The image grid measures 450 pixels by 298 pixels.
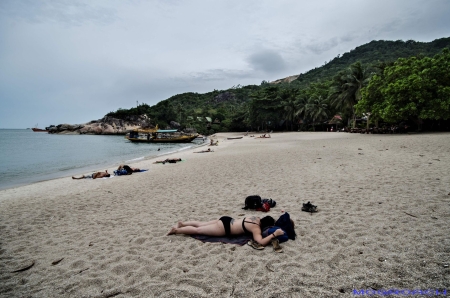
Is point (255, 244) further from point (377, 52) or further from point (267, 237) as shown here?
point (377, 52)

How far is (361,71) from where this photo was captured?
114 ft


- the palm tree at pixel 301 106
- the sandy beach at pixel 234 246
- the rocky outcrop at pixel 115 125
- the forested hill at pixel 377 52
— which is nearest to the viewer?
the sandy beach at pixel 234 246

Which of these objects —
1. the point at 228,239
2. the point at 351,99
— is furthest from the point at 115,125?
the point at 228,239

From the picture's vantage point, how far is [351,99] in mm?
36625

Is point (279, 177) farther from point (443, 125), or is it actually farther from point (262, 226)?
point (443, 125)

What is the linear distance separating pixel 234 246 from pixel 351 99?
39718mm

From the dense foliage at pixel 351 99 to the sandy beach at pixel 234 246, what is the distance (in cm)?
1939

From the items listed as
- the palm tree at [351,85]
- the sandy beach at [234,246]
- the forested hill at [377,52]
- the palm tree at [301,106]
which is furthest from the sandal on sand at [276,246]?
the forested hill at [377,52]

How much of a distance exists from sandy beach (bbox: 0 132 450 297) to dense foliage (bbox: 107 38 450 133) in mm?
19394

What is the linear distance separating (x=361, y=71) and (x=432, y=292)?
131 feet

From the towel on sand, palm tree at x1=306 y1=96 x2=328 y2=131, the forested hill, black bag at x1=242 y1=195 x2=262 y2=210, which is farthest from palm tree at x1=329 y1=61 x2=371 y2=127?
the forested hill

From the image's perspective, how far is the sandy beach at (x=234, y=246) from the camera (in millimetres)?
2805

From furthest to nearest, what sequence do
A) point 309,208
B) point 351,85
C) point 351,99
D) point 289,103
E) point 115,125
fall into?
point 115,125 < point 289,103 < point 351,99 < point 351,85 < point 309,208

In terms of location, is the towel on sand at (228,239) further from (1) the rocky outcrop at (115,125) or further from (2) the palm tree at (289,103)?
(1) the rocky outcrop at (115,125)
